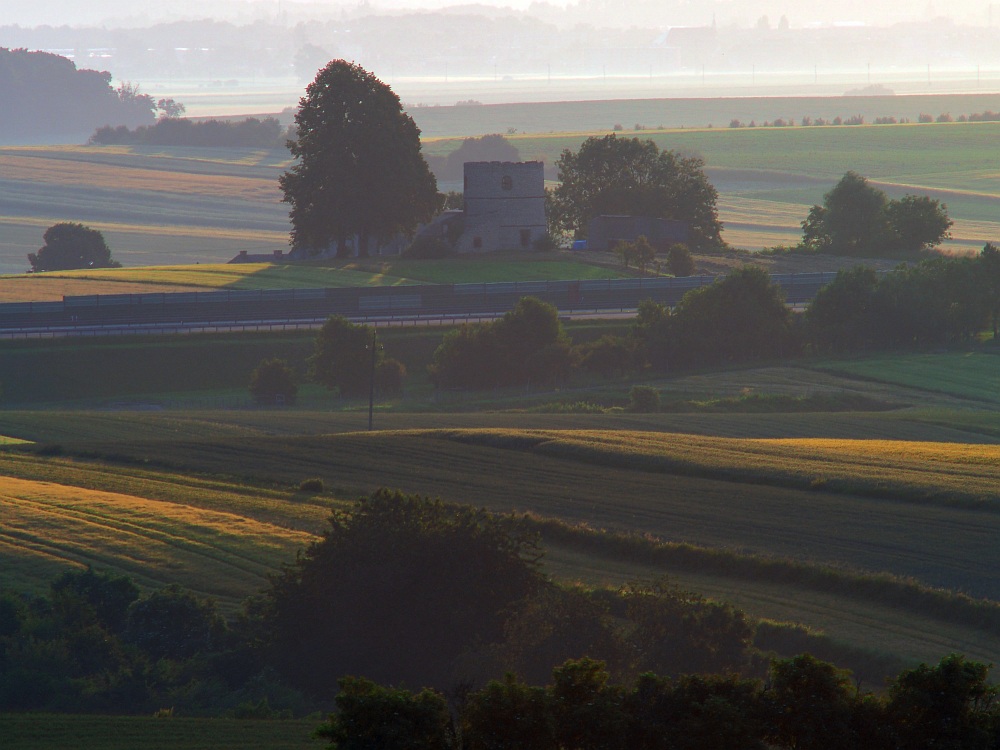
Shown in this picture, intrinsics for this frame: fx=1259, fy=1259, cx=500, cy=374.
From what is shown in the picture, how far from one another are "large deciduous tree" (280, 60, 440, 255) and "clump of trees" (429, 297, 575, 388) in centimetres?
2705

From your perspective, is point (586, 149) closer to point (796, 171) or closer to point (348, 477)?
point (796, 171)

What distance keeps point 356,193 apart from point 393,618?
65.5 m

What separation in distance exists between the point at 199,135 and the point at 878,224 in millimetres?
Answer: 124449

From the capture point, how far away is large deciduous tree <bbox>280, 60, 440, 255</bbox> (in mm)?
86000

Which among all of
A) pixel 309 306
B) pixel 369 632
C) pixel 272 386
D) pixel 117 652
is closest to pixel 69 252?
pixel 309 306

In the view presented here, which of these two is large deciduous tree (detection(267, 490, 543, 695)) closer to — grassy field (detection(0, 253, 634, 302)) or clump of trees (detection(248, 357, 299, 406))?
clump of trees (detection(248, 357, 299, 406))

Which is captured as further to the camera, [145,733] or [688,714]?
[145,733]

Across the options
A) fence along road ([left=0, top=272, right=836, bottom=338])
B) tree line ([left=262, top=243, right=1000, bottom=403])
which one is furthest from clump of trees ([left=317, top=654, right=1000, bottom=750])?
fence along road ([left=0, top=272, right=836, bottom=338])

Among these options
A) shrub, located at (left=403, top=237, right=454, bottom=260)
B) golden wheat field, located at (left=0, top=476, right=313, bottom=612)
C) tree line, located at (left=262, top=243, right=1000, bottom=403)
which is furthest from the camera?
shrub, located at (left=403, top=237, right=454, bottom=260)

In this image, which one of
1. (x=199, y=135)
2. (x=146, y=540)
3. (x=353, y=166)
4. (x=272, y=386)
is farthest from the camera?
(x=199, y=135)

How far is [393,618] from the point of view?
22828 millimetres

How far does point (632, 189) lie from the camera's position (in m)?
104

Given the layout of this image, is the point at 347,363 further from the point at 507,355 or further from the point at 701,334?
the point at 701,334

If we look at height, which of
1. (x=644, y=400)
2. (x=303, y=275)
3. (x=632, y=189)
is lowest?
(x=644, y=400)
